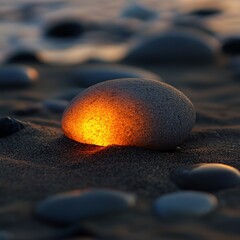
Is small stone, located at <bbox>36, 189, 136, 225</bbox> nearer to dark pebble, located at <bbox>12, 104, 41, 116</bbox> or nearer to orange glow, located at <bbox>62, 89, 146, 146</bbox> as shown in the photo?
orange glow, located at <bbox>62, 89, 146, 146</bbox>

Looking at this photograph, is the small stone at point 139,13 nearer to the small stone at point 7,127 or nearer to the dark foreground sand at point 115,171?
the dark foreground sand at point 115,171

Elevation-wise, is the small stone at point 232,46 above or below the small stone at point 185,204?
below

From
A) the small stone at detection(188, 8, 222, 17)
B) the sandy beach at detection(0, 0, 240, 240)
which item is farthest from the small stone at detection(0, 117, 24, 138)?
the small stone at detection(188, 8, 222, 17)

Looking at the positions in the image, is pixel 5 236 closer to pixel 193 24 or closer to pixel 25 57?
pixel 25 57

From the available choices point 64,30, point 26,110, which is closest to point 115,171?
point 26,110

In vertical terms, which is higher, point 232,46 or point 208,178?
point 208,178

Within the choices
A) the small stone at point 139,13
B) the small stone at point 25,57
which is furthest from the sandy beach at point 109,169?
the small stone at point 139,13
